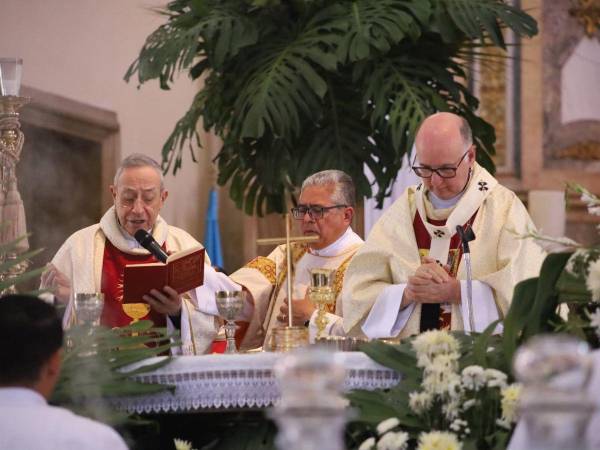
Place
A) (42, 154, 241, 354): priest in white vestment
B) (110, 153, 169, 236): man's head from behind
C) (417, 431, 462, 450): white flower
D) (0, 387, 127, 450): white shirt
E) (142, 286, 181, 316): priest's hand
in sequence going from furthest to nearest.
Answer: (110, 153, 169, 236): man's head from behind
(42, 154, 241, 354): priest in white vestment
(142, 286, 181, 316): priest's hand
(417, 431, 462, 450): white flower
(0, 387, 127, 450): white shirt

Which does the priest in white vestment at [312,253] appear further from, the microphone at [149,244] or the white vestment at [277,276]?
the microphone at [149,244]

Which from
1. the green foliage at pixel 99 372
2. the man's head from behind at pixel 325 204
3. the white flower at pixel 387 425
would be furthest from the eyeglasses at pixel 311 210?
the white flower at pixel 387 425

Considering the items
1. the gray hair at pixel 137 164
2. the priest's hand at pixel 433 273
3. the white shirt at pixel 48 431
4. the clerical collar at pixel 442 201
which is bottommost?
the white shirt at pixel 48 431

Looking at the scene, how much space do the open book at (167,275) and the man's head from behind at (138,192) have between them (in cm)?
73

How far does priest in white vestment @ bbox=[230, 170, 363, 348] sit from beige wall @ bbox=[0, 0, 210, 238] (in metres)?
3.28

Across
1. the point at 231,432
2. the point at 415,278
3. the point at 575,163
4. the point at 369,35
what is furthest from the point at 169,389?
the point at 575,163

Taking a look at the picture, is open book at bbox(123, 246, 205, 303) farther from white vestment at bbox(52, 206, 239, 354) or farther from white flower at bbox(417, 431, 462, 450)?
white flower at bbox(417, 431, 462, 450)

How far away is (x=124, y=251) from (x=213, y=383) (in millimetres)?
2062

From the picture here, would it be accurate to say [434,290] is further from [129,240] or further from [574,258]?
[129,240]

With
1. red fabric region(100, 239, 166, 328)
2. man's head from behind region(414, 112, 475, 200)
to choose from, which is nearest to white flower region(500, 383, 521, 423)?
man's head from behind region(414, 112, 475, 200)

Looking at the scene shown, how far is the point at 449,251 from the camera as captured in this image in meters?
5.29

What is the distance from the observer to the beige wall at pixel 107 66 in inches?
353

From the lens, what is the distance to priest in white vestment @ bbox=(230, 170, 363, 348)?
6070 mm

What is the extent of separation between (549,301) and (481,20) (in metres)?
3.75
